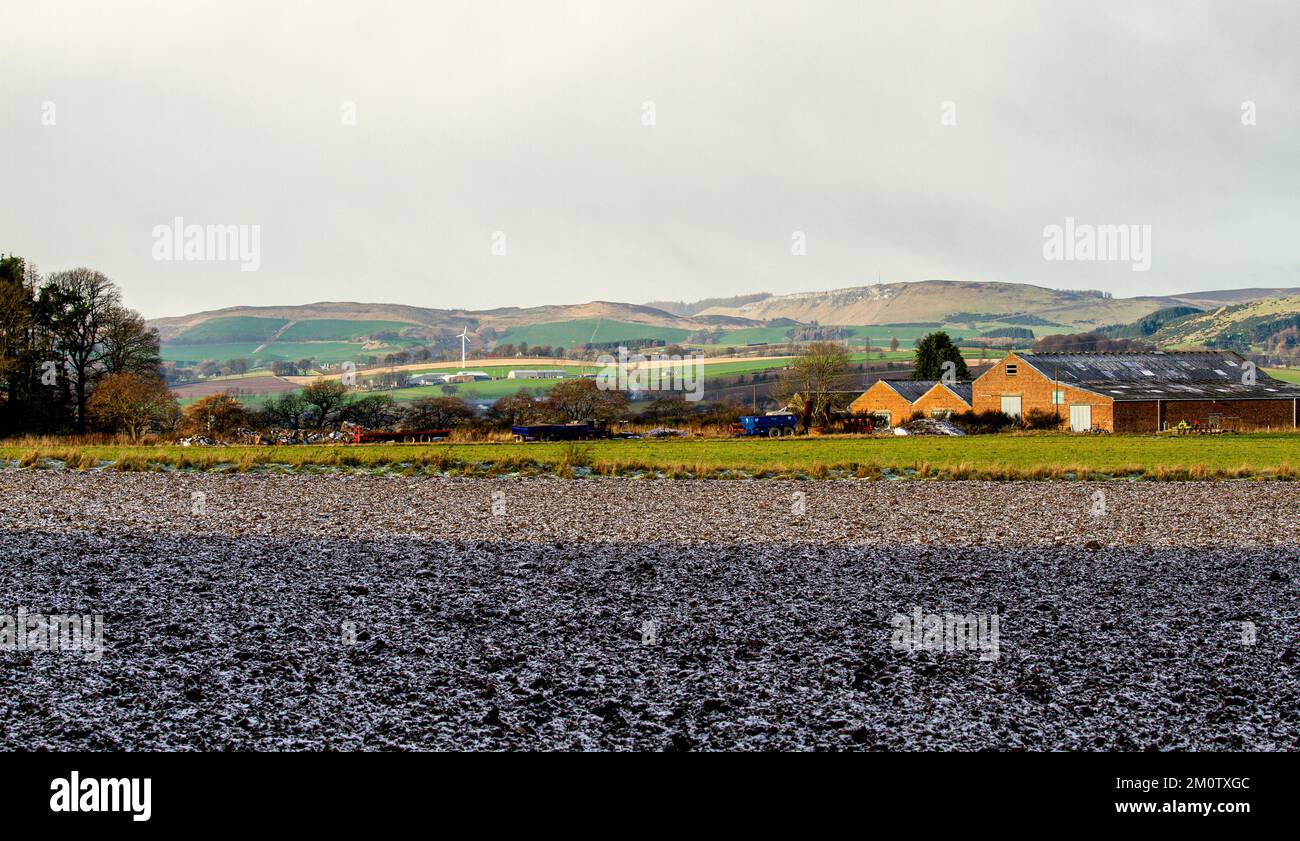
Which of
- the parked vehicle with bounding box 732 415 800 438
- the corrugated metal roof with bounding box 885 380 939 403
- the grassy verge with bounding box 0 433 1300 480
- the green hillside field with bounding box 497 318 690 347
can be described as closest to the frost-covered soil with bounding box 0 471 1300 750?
the grassy verge with bounding box 0 433 1300 480

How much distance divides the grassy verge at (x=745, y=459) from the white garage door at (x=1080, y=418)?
44.4ft

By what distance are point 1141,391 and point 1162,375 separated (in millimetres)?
5528

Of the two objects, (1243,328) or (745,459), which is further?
(1243,328)

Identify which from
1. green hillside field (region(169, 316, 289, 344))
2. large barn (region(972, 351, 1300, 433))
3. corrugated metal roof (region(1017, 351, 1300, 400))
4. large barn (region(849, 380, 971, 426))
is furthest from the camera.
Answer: green hillside field (region(169, 316, 289, 344))

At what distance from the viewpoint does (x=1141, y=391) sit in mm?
55688

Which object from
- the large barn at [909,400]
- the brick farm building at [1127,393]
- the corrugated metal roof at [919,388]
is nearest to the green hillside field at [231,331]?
the large barn at [909,400]

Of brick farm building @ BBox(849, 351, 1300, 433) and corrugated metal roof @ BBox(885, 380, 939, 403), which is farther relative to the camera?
corrugated metal roof @ BBox(885, 380, 939, 403)

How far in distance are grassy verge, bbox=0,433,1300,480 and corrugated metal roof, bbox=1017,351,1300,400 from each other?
15626 millimetres

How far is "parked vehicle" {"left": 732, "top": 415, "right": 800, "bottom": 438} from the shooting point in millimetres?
49844

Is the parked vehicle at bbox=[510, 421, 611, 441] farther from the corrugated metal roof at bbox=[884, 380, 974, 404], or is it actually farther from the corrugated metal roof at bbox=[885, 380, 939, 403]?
the corrugated metal roof at bbox=[885, 380, 939, 403]

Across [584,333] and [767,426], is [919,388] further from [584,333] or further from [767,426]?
[584,333]

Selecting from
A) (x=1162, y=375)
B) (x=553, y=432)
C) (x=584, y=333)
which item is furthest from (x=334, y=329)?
(x=1162, y=375)
